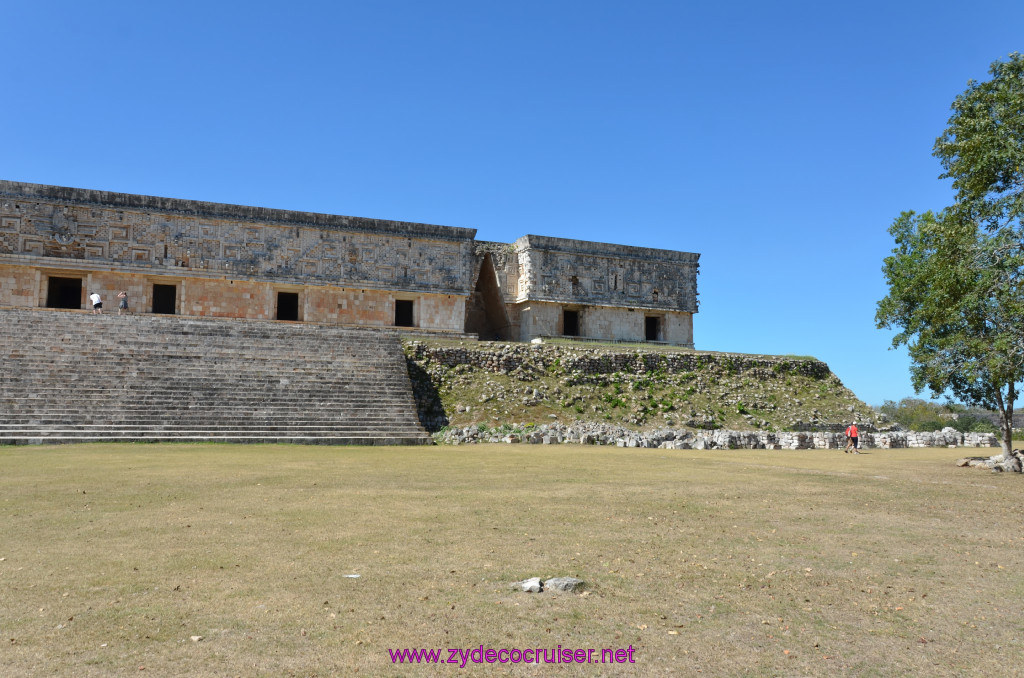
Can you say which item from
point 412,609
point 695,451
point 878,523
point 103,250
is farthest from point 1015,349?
point 103,250

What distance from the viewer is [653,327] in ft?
96.2

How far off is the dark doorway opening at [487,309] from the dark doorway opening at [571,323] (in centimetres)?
229

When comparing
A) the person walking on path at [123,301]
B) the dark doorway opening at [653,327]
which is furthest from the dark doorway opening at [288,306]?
the dark doorway opening at [653,327]

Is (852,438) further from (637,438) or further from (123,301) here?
(123,301)

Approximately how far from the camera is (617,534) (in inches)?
226

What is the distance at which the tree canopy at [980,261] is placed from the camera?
10133 mm

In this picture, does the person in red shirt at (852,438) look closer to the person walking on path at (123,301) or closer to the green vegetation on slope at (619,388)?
the green vegetation on slope at (619,388)

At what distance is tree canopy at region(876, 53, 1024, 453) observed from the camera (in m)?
10.1

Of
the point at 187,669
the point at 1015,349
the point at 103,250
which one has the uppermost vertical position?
the point at 103,250

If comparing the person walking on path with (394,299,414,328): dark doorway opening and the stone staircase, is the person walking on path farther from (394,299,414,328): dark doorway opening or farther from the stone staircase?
(394,299,414,328): dark doorway opening

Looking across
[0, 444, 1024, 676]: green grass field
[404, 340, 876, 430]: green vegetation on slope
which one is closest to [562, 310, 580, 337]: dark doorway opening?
[404, 340, 876, 430]: green vegetation on slope

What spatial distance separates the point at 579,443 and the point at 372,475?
7470mm

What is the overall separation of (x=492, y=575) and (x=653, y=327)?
25620mm

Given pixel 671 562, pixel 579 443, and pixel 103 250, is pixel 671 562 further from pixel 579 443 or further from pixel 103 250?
pixel 103 250
